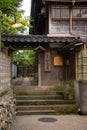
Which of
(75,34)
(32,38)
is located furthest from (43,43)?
(75,34)

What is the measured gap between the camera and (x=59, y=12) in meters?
17.2

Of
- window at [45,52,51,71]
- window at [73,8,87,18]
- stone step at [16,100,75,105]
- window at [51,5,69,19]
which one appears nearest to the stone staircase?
stone step at [16,100,75,105]

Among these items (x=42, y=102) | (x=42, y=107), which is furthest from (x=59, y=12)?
(x=42, y=107)

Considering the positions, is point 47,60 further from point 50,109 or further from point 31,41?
point 50,109

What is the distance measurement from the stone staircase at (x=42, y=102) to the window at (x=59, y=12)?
553 centimetres

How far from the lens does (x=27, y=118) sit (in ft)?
35.8

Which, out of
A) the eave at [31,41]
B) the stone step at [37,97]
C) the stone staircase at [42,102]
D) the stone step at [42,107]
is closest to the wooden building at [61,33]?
the eave at [31,41]

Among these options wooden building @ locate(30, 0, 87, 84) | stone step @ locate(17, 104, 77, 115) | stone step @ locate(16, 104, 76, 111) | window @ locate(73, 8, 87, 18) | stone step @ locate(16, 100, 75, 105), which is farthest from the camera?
window @ locate(73, 8, 87, 18)

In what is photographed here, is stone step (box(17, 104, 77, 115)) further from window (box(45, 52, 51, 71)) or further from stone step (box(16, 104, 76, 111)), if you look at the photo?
window (box(45, 52, 51, 71))

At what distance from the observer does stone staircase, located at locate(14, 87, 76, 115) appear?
478 inches

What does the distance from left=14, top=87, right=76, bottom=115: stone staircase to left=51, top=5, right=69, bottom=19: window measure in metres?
5.53

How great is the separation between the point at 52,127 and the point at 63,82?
296 inches

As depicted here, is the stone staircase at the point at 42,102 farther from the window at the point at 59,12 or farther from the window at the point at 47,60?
the window at the point at 59,12

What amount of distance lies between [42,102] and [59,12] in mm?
7207
